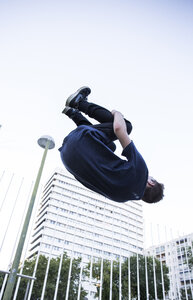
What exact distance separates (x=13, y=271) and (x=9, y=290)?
1.14 feet

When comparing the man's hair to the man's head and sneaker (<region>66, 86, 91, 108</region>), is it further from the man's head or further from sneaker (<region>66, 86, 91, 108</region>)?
sneaker (<region>66, 86, 91, 108</region>)

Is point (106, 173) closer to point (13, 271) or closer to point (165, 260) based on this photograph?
point (13, 271)

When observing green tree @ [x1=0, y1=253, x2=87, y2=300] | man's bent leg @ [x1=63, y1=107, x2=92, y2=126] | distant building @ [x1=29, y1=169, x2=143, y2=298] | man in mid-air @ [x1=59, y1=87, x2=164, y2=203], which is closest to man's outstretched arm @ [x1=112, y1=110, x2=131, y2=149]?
man in mid-air @ [x1=59, y1=87, x2=164, y2=203]

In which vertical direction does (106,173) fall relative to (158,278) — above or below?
below

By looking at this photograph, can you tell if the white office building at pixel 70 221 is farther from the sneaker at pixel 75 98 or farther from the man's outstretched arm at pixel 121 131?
the man's outstretched arm at pixel 121 131

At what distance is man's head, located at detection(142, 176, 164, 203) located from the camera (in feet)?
8.38

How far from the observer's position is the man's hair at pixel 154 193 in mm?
2569

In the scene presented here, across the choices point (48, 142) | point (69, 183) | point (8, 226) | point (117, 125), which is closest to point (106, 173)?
point (117, 125)

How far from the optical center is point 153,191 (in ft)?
8.44

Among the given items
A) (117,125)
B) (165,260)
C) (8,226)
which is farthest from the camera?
(165,260)

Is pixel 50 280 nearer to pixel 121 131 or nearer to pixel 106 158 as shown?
pixel 106 158

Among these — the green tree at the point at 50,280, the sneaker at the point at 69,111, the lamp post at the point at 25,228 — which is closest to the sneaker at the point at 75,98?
the sneaker at the point at 69,111

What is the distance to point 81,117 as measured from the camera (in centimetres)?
269

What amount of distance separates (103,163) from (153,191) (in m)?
0.73
